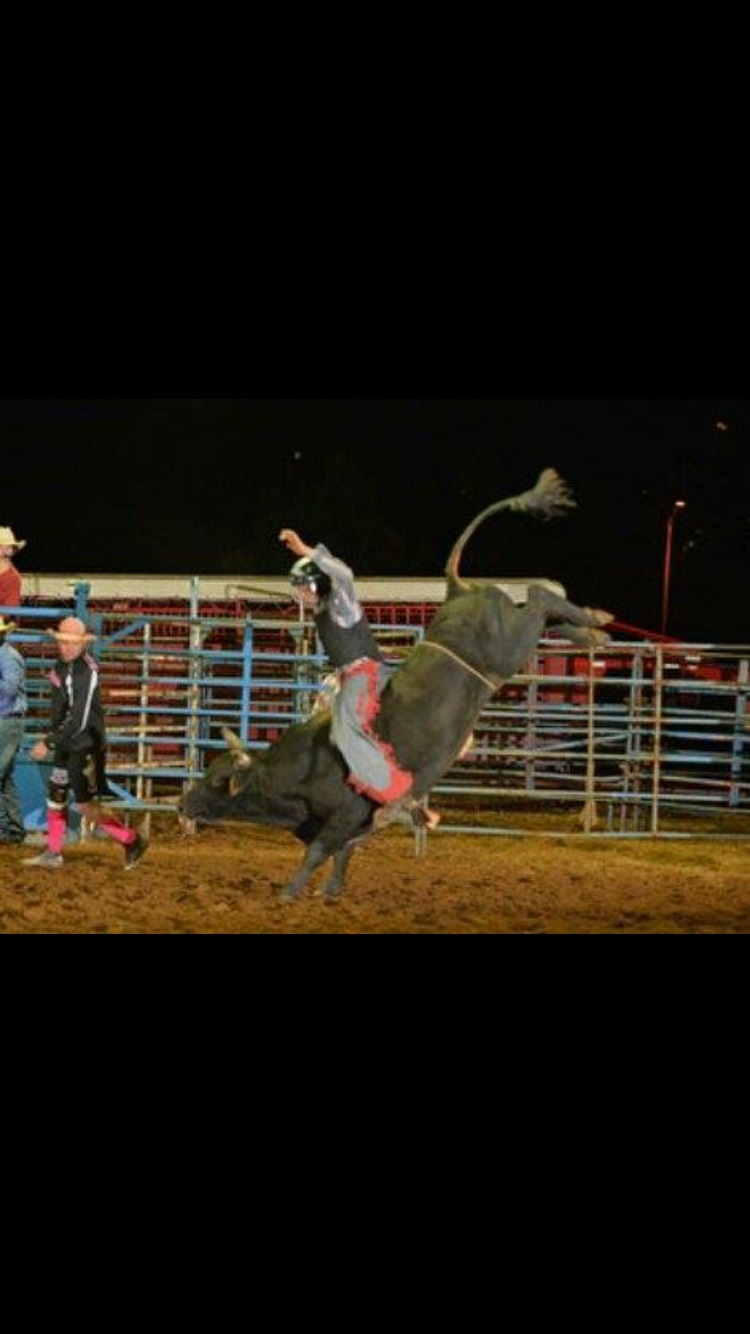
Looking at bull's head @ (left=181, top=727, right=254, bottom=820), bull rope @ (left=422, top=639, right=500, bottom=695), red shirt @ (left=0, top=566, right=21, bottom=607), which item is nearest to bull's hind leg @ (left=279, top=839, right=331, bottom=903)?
bull's head @ (left=181, top=727, right=254, bottom=820)

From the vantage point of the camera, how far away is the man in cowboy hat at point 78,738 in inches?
405

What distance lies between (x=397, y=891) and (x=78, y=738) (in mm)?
2006

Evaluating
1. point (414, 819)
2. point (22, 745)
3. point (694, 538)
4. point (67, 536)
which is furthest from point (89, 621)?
point (694, 538)

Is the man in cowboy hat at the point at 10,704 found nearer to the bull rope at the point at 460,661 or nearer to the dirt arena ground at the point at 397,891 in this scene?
the dirt arena ground at the point at 397,891

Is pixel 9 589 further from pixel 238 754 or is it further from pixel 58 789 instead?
pixel 238 754

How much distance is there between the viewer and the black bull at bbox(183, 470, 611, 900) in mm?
8891

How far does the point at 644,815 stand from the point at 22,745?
568cm

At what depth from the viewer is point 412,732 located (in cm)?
886

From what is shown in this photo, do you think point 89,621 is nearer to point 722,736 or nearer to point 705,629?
point 722,736

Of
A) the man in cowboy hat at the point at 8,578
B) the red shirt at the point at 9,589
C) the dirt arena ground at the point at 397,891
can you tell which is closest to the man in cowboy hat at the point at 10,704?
the dirt arena ground at the point at 397,891

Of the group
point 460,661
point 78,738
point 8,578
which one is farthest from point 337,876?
point 8,578

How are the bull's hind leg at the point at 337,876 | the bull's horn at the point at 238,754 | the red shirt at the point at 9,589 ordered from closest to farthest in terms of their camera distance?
1. the bull's horn at the point at 238,754
2. the bull's hind leg at the point at 337,876
3. the red shirt at the point at 9,589

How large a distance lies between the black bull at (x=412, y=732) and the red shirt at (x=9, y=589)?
395 centimetres

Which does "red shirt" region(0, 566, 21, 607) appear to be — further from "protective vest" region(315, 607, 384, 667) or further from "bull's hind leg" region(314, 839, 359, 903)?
"protective vest" region(315, 607, 384, 667)
